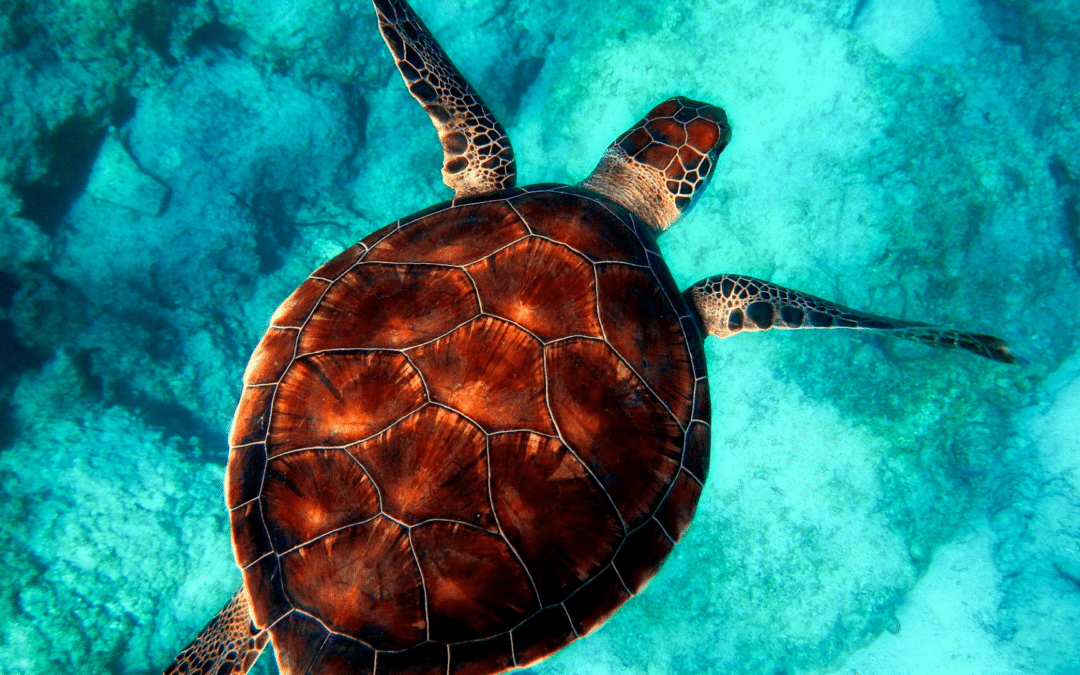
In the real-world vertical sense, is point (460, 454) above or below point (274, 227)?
above

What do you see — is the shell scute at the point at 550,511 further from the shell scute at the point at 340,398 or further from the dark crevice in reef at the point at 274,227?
the dark crevice in reef at the point at 274,227

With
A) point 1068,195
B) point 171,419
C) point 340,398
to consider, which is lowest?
point 1068,195

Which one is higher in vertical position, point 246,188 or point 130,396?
point 246,188

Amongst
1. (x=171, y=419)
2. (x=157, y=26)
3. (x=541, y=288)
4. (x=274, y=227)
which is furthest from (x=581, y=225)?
(x=157, y=26)

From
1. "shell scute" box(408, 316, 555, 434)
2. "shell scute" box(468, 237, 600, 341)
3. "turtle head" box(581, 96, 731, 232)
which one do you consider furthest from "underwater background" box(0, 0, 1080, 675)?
"shell scute" box(408, 316, 555, 434)

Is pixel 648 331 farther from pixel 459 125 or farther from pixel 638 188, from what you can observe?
pixel 459 125

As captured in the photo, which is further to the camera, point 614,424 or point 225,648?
point 225,648

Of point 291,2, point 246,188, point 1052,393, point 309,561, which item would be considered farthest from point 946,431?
point 291,2

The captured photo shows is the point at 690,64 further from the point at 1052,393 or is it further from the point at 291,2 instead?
the point at 1052,393
